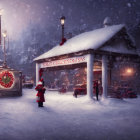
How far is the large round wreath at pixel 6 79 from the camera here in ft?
51.3

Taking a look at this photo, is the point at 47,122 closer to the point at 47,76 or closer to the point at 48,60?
the point at 48,60

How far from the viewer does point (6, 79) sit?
15.8m

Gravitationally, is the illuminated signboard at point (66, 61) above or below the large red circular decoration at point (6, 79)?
above

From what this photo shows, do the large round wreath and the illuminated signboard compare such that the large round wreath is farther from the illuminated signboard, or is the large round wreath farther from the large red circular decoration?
the illuminated signboard

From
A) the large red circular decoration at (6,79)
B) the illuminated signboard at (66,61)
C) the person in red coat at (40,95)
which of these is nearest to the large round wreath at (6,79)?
the large red circular decoration at (6,79)

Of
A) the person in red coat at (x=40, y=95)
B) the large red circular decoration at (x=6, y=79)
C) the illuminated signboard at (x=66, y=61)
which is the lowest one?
the person in red coat at (x=40, y=95)

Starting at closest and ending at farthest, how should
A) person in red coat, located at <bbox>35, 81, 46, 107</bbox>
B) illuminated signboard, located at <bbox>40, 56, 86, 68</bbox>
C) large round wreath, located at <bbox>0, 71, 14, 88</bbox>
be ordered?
person in red coat, located at <bbox>35, 81, 46, 107</bbox>, illuminated signboard, located at <bbox>40, 56, 86, 68</bbox>, large round wreath, located at <bbox>0, 71, 14, 88</bbox>

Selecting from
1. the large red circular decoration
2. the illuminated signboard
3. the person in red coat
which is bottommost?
the person in red coat

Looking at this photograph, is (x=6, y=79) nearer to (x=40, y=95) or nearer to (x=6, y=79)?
(x=6, y=79)

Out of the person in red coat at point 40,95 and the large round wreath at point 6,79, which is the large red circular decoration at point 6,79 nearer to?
the large round wreath at point 6,79

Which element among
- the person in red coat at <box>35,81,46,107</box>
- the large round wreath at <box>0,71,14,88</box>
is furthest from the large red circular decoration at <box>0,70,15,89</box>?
the person in red coat at <box>35,81,46,107</box>

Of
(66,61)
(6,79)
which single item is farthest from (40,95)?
(66,61)

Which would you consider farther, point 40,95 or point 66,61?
point 66,61

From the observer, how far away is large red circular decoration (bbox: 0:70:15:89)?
15.6 m
